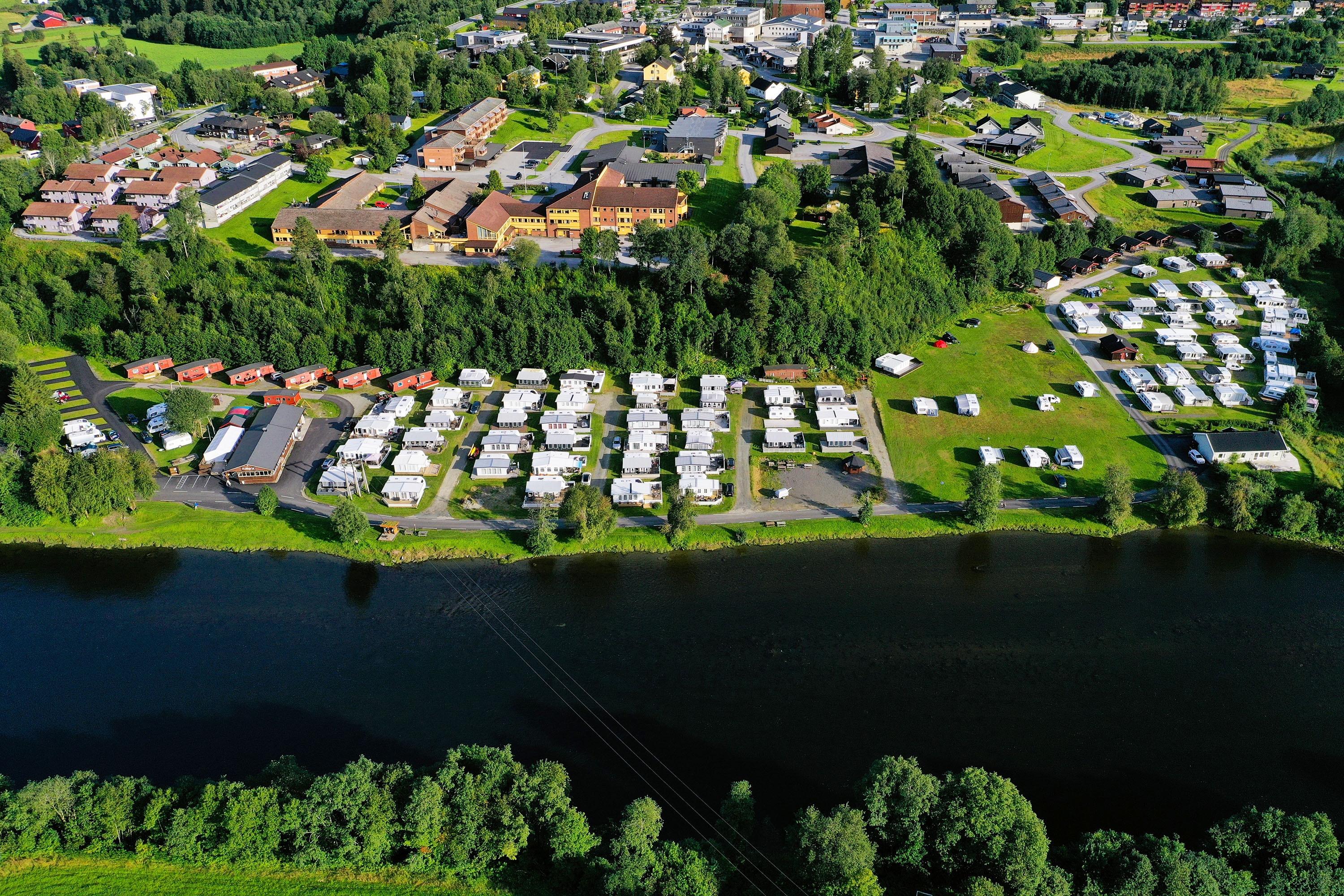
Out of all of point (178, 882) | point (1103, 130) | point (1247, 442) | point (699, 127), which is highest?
point (699, 127)

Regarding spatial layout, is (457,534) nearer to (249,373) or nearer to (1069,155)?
(249,373)

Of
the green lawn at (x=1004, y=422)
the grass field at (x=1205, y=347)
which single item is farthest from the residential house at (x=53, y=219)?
the grass field at (x=1205, y=347)

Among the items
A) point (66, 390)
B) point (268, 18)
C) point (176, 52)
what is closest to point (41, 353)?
point (66, 390)

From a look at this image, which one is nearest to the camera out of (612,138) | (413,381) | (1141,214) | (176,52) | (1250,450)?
(1250,450)

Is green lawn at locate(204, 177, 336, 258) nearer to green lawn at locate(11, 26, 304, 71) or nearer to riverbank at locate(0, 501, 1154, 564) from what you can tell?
riverbank at locate(0, 501, 1154, 564)

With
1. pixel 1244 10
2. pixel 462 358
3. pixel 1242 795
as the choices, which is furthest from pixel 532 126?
pixel 1244 10

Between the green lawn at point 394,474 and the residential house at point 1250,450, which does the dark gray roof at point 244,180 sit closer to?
the green lawn at point 394,474

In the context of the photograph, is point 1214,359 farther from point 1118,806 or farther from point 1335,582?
point 1118,806

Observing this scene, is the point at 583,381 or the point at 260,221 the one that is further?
the point at 260,221

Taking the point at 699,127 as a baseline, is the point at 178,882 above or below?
below
